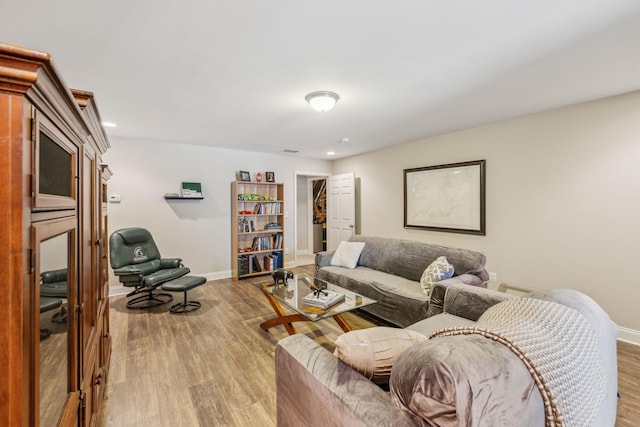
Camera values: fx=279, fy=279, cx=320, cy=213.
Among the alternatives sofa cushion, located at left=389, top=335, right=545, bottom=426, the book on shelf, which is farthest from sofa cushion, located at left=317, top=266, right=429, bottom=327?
sofa cushion, located at left=389, top=335, right=545, bottom=426

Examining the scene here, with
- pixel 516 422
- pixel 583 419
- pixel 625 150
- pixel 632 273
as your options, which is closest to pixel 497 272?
pixel 632 273

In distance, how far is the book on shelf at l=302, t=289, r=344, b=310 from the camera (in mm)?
2340

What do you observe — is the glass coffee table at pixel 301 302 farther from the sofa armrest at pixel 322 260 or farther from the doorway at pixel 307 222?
the doorway at pixel 307 222

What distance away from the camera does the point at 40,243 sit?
692mm

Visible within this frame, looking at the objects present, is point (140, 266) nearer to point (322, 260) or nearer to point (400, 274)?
point (322, 260)

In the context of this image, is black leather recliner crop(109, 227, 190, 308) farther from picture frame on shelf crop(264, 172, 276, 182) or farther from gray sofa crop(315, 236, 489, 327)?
picture frame on shelf crop(264, 172, 276, 182)

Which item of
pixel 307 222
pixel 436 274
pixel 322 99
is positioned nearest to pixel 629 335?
pixel 436 274

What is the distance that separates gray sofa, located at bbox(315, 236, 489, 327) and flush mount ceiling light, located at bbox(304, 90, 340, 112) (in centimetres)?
191

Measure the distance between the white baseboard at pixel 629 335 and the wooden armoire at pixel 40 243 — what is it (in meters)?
4.18

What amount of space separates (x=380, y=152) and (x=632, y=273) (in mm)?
3626

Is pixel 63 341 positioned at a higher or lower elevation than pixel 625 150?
lower

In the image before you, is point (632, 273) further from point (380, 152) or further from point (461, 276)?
point (380, 152)

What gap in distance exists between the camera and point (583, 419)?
0.84 m

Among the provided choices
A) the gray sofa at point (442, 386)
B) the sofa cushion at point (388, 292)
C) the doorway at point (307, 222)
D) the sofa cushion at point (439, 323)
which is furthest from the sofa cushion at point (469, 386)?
the doorway at point (307, 222)
